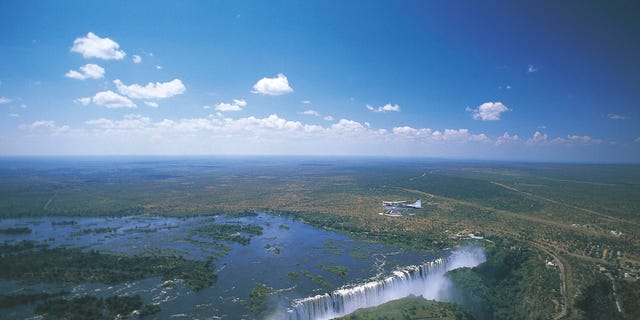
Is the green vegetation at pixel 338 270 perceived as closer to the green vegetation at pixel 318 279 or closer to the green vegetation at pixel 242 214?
the green vegetation at pixel 318 279

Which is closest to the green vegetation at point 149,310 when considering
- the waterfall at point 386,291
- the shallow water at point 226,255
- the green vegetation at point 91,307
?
the shallow water at point 226,255

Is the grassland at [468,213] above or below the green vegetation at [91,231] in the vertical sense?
above

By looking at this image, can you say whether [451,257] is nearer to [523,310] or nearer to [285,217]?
[523,310]

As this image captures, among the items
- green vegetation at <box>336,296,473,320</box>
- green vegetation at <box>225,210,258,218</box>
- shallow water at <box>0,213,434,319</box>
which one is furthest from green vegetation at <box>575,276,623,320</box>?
green vegetation at <box>225,210,258,218</box>

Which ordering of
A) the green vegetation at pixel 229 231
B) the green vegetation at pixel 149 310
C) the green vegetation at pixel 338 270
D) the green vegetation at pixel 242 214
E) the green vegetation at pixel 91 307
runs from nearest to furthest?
the green vegetation at pixel 91 307 < the green vegetation at pixel 149 310 < the green vegetation at pixel 338 270 < the green vegetation at pixel 229 231 < the green vegetation at pixel 242 214

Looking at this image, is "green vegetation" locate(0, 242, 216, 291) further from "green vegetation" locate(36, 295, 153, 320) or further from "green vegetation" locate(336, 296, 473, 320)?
"green vegetation" locate(336, 296, 473, 320)

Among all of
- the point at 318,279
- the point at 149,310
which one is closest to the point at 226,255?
the point at 318,279

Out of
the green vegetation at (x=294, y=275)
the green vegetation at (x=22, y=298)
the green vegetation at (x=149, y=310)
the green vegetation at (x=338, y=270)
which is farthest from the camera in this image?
the green vegetation at (x=338, y=270)
